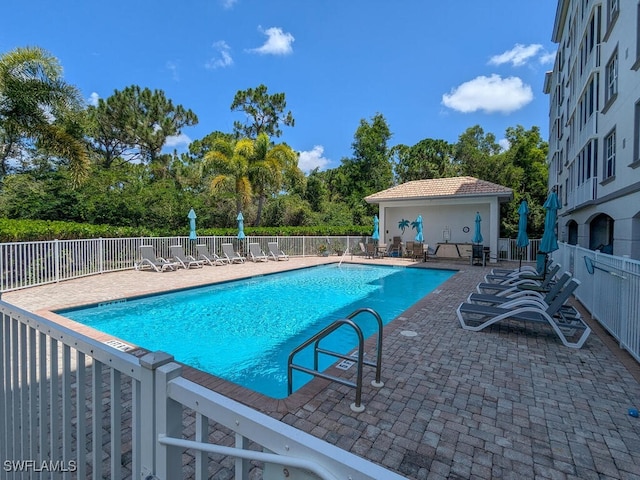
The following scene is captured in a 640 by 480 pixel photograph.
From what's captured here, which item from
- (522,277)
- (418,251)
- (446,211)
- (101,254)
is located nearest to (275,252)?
(418,251)

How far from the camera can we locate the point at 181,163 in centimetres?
2850

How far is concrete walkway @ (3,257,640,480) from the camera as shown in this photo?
280 cm

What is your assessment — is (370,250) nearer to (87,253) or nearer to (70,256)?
(87,253)

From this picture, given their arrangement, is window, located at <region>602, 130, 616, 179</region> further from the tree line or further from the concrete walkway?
the tree line

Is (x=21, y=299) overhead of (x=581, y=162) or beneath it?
beneath

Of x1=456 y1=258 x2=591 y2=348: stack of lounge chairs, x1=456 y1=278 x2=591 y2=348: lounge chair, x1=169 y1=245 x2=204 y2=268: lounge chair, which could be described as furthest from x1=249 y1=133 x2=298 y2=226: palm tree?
Result: x1=456 y1=278 x2=591 y2=348: lounge chair

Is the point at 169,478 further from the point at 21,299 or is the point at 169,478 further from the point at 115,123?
the point at 115,123

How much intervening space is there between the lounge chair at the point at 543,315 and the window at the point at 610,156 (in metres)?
8.14

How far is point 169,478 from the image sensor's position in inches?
50.9

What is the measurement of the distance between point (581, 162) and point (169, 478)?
1968 cm

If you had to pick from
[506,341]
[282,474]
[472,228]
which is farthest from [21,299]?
[472,228]

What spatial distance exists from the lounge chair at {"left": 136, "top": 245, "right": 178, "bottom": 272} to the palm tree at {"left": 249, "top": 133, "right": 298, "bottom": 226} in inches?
336

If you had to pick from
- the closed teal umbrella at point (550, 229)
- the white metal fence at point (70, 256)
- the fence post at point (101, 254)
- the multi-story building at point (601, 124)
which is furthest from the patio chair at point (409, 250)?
the fence post at point (101, 254)

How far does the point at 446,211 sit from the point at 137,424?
21.4 meters
